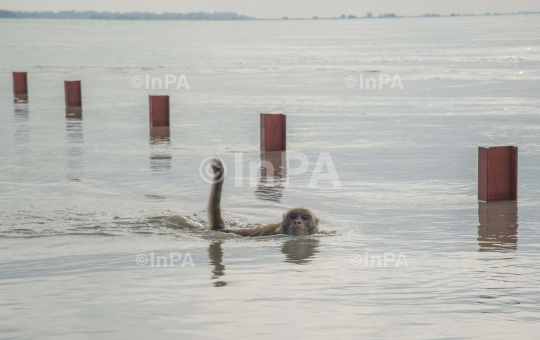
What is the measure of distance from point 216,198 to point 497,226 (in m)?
2.96

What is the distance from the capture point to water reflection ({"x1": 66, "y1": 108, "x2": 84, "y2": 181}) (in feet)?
39.9

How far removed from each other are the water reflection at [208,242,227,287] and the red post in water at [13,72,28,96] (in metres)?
18.7

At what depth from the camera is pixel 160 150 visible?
1418 cm

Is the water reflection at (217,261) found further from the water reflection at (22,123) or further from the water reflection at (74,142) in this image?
the water reflection at (22,123)

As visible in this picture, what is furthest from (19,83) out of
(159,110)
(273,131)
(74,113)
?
(273,131)

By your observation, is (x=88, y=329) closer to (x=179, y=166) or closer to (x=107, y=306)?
(x=107, y=306)

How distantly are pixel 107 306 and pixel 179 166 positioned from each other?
696 centimetres

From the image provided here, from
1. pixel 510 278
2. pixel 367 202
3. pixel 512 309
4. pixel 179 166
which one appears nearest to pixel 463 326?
pixel 512 309

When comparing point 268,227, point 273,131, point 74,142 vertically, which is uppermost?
point 273,131

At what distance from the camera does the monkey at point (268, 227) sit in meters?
7.77

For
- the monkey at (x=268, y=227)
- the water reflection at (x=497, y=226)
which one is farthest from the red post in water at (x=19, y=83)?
the water reflection at (x=497, y=226)

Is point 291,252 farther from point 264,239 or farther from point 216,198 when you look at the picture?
point 216,198

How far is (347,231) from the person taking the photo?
8.23 meters

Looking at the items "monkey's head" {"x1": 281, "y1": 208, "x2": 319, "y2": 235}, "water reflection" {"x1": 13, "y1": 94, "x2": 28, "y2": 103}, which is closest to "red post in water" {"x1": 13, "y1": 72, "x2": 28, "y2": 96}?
"water reflection" {"x1": 13, "y1": 94, "x2": 28, "y2": 103}
